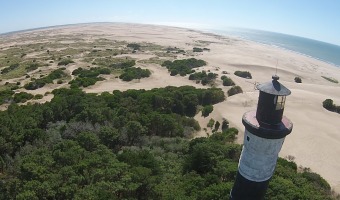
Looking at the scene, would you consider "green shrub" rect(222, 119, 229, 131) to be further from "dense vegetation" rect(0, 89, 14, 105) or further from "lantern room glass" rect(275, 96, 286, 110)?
"dense vegetation" rect(0, 89, 14, 105)

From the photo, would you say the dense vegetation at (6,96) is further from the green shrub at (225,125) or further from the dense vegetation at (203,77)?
the dense vegetation at (203,77)

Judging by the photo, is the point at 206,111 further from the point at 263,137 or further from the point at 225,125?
the point at 263,137

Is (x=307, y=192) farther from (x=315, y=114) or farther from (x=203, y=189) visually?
(x=315, y=114)

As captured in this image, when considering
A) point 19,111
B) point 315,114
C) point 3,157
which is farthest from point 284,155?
point 19,111

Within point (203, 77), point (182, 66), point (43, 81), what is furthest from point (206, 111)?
point (43, 81)

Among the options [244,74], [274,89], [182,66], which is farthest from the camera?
[244,74]

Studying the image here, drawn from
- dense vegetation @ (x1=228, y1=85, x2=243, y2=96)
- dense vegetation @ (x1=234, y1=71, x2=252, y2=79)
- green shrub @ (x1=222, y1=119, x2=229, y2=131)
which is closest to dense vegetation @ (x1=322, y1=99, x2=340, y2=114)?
dense vegetation @ (x1=228, y1=85, x2=243, y2=96)
